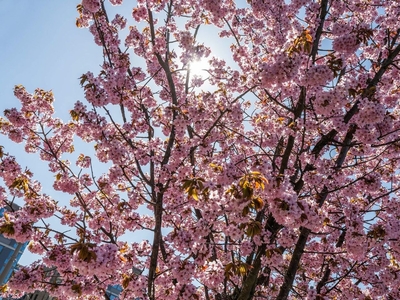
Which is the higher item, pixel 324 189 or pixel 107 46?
pixel 107 46

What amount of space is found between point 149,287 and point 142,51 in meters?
5.50

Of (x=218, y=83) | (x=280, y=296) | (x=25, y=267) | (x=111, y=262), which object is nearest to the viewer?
(x=111, y=262)

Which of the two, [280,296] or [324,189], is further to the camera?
[324,189]

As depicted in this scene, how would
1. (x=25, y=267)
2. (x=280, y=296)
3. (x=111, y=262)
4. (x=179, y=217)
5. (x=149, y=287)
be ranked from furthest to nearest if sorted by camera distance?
Answer: 1. (x=179, y=217)
2. (x=25, y=267)
3. (x=149, y=287)
4. (x=280, y=296)
5. (x=111, y=262)

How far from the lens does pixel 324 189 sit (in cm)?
595

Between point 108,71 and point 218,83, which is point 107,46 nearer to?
point 108,71

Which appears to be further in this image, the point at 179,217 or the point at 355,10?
the point at 355,10

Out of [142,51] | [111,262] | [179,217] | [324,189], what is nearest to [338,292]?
[324,189]

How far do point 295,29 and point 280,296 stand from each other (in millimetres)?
5832

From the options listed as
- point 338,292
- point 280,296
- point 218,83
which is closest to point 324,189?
point 280,296

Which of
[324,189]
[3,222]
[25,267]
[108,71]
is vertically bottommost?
[25,267]

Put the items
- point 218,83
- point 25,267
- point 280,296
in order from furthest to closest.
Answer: point 218,83
point 25,267
point 280,296

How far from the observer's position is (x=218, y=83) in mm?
7832

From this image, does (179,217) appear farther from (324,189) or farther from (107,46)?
(107,46)
